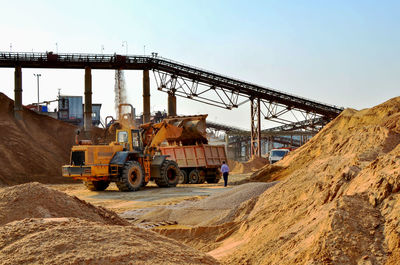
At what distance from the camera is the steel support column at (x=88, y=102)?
1425 inches

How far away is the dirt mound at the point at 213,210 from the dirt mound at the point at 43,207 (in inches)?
125

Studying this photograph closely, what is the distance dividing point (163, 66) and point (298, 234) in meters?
31.1

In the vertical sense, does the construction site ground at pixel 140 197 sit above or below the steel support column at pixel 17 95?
below

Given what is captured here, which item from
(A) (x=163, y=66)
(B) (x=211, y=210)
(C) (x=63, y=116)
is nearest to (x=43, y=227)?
(B) (x=211, y=210)

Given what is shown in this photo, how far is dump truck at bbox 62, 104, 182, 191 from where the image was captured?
20188mm

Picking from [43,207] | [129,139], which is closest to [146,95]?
[129,139]

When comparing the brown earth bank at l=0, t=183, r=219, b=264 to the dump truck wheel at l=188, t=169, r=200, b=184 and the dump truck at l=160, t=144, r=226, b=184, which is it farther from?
the dump truck wheel at l=188, t=169, r=200, b=184

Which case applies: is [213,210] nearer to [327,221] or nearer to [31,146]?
[327,221]

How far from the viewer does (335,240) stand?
5.74 m

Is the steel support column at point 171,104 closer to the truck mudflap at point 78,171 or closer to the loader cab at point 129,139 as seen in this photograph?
the loader cab at point 129,139

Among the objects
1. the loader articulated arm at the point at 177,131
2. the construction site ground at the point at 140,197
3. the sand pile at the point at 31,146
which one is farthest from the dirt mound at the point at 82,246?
the sand pile at the point at 31,146

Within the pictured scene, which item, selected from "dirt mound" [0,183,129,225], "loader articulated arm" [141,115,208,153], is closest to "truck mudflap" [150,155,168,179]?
"loader articulated arm" [141,115,208,153]

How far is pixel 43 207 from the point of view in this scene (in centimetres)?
862

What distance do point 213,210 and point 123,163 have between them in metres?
8.94
